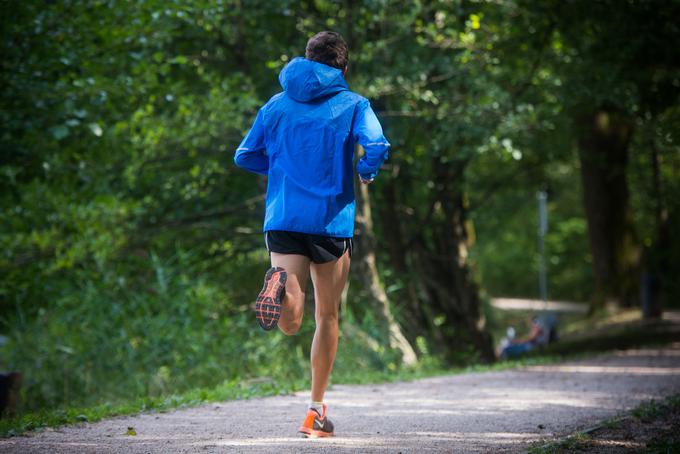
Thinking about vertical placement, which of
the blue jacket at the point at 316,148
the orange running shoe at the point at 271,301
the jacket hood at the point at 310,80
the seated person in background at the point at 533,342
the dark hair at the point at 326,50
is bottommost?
the seated person in background at the point at 533,342

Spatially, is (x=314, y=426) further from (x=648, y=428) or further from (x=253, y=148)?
(x=648, y=428)

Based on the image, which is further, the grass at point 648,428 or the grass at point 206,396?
the grass at point 206,396

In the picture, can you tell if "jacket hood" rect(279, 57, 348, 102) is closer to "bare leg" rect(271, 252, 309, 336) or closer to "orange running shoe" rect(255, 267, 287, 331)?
"bare leg" rect(271, 252, 309, 336)

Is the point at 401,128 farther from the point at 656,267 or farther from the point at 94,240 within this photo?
the point at 656,267

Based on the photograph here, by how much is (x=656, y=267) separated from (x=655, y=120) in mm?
8468

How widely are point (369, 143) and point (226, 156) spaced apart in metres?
7.96

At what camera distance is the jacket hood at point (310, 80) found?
498 centimetres

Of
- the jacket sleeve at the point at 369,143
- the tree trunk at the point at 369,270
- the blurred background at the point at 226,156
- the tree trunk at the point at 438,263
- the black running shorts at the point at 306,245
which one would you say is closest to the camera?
the jacket sleeve at the point at 369,143

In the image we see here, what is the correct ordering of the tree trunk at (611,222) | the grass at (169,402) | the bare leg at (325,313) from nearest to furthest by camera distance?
the bare leg at (325,313) → the grass at (169,402) → the tree trunk at (611,222)

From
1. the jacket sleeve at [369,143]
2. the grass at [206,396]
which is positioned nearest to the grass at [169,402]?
the grass at [206,396]

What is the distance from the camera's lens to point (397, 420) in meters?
6.02

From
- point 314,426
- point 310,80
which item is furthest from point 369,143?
point 314,426

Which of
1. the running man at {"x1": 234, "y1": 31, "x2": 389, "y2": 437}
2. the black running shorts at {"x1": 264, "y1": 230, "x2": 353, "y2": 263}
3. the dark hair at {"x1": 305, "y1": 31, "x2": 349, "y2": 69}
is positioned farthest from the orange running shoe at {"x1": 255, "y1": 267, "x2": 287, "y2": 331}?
the dark hair at {"x1": 305, "y1": 31, "x2": 349, "y2": 69}

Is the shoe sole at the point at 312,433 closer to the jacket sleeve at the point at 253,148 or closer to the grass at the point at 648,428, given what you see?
the grass at the point at 648,428
